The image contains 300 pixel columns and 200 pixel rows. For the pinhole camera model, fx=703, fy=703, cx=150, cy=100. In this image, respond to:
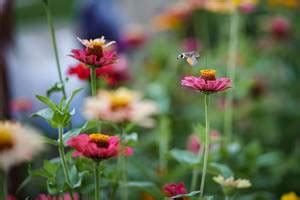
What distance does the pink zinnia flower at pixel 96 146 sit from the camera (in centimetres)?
49

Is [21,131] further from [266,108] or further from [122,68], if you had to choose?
[266,108]

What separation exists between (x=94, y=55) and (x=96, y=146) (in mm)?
72

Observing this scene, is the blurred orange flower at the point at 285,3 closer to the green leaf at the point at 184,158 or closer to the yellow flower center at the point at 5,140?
the green leaf at the point at 184,158

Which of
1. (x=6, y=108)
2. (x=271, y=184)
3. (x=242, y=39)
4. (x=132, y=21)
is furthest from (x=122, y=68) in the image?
(x=132, y=21)

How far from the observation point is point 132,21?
7.92 ft

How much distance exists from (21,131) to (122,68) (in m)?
0.53

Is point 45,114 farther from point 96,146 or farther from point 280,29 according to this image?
point 280,29

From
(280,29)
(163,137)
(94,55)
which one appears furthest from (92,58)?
(280,29)

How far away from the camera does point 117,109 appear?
634 mm

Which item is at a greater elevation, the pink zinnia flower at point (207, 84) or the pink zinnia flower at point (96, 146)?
the pink zinnia flower at point (207, 84)

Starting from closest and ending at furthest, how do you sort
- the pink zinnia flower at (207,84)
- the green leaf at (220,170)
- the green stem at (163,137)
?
the pink zinnia flower at (207,84)
the green leaf at (220,170)
the green stem at (163,137)

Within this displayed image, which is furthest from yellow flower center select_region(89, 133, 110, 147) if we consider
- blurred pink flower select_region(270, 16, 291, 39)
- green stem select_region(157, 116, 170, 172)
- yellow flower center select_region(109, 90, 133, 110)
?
blurred pink flower select_region(270, 16, 291, 39)

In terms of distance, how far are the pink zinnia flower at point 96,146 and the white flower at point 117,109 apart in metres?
0.07

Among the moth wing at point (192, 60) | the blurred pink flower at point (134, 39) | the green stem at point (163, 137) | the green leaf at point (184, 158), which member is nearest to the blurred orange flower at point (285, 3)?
the blurred pink flower at point (134, 39)
